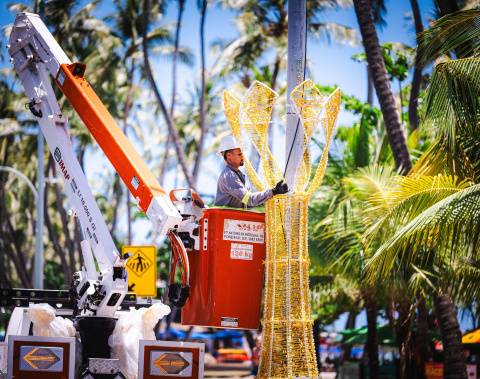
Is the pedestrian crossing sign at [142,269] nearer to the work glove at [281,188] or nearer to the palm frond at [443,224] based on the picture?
the palm frond at [443,224]

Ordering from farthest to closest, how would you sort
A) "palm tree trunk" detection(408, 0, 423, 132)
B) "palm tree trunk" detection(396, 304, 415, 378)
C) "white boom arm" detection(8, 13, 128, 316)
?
"palm tree trunk" detection(408, 0, 423, 132) → "palm tree trunk" detection(396, 304, 415, 378) → "white boom arm" detection(8, 13, 128, 316)

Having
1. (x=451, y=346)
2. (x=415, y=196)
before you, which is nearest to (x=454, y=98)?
(x=415, y=196)

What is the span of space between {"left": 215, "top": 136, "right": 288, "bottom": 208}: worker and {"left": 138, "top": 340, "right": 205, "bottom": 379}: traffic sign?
5.86 ft

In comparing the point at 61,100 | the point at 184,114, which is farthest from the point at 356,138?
the point at 184,114

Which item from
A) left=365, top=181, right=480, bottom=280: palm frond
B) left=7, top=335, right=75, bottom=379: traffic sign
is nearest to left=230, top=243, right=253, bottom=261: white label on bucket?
left=7, top=335, right=75, bottom=379: traffic sign

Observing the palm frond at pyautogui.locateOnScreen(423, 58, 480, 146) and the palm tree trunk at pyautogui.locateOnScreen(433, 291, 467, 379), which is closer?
the palm frond at pyautogui.locateOnScreen(423, 58, 480, 146)

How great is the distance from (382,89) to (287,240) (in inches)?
303

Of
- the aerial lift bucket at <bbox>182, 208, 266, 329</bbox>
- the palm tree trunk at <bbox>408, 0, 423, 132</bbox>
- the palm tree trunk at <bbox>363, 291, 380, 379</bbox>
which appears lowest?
the palm tree trunk at <bbox>363, 291, 380, 379</bbox>

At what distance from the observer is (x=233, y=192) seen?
8.15 metres

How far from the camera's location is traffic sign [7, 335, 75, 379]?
7250mm

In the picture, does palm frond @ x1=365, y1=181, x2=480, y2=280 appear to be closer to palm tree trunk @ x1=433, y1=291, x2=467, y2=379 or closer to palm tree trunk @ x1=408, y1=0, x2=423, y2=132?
palm tree trunk @ x1=433, y1=291, x2=467, y2=379

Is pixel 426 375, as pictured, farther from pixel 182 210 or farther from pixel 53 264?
pixel 53 264

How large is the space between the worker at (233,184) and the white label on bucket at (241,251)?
1.61 ft

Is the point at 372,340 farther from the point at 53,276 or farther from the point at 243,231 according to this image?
the point at 53,276
